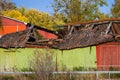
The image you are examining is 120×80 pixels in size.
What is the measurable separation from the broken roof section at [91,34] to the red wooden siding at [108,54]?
0.78 metres

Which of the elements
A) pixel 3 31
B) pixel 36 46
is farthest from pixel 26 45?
pixel 3 31

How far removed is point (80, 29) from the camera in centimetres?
4641

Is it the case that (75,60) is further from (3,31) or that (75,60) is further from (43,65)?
(43,65)

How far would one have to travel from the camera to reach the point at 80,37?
44.6 metres

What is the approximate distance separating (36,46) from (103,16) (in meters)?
42.0

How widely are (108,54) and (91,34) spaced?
3.42m

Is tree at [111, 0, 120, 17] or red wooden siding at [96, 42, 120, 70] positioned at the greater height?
tree at [111, 0, 120, 17]

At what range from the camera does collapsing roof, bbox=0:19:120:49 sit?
42059 mm

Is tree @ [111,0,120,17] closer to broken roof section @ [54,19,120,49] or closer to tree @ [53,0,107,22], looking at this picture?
tree @ [53,0,107,22]

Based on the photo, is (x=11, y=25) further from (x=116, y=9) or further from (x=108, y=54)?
(x=116, y=9)

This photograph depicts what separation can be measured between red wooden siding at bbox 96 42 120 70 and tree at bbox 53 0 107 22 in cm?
3816

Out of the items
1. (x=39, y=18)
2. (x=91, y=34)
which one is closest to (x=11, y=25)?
(x=91, y=34)

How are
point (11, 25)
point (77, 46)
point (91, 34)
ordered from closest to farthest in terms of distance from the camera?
point (77, 46), point (91, 34), point (11, 25)

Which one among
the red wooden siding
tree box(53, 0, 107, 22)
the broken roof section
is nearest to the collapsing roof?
the broken roof section
